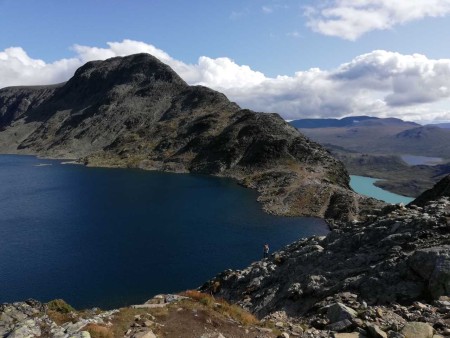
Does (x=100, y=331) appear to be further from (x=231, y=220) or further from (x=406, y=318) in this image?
(x=231, y=220)

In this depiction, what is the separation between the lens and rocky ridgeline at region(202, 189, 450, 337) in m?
23.9

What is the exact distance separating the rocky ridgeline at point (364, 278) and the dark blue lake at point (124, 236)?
16.0 meters

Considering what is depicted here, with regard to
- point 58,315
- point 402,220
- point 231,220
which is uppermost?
point 402,220

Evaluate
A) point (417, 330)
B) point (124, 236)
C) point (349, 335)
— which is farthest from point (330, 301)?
point (124, 236)

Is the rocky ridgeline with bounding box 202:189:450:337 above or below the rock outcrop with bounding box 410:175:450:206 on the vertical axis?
below

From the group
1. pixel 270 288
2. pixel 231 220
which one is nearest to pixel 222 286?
pixel 270 288

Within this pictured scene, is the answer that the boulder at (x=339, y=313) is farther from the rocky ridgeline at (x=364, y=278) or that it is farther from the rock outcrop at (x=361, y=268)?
the rock outcrop at (x=361, y=268)

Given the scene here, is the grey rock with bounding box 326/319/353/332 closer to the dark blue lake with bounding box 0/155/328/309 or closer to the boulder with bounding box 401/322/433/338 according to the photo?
the boulder with bounding box 401/322/433/338

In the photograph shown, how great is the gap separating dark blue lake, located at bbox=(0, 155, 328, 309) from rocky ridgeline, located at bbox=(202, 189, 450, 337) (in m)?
16.0

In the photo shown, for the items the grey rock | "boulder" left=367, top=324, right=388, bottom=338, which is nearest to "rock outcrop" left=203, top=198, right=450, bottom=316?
the grey rock

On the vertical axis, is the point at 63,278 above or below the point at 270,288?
below

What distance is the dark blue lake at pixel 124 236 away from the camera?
57.2 metres

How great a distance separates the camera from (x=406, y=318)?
2381 cm

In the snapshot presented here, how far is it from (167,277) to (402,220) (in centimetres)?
3653
